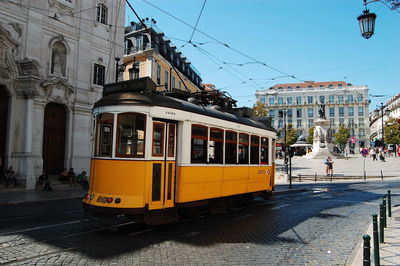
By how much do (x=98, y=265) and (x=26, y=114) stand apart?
15772 mm

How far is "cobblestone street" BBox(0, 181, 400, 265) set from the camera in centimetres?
565

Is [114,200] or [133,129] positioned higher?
[133,129]

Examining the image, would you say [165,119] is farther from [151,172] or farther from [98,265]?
[98,265]

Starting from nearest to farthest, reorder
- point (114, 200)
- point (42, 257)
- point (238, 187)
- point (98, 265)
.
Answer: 1. point (98, 265)
2. point (42, 257)
3. point (114, 200)
4. point (238, 187)

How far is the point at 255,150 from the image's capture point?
1122 centimetres

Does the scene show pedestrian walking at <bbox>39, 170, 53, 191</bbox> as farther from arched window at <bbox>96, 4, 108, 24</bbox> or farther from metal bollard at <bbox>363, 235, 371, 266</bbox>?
metal bollard at <bbox>363, 235, 371, 266</bbox>

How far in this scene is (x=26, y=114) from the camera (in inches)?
708

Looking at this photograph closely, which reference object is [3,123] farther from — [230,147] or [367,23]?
[367,23]

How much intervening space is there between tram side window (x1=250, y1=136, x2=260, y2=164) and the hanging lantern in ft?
15.6

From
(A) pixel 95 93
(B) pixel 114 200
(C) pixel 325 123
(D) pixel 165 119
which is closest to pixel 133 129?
(D) pixel 165 119

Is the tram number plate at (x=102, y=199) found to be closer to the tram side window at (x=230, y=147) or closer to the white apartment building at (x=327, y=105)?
the tram side window at (x=230, y=147)

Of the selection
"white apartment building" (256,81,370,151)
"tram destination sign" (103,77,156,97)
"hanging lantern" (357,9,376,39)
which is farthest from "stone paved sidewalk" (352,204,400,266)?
"white apartment building" (256,81,370,151)

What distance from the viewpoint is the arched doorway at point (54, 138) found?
65.4 ft

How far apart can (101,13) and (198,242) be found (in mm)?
21799
